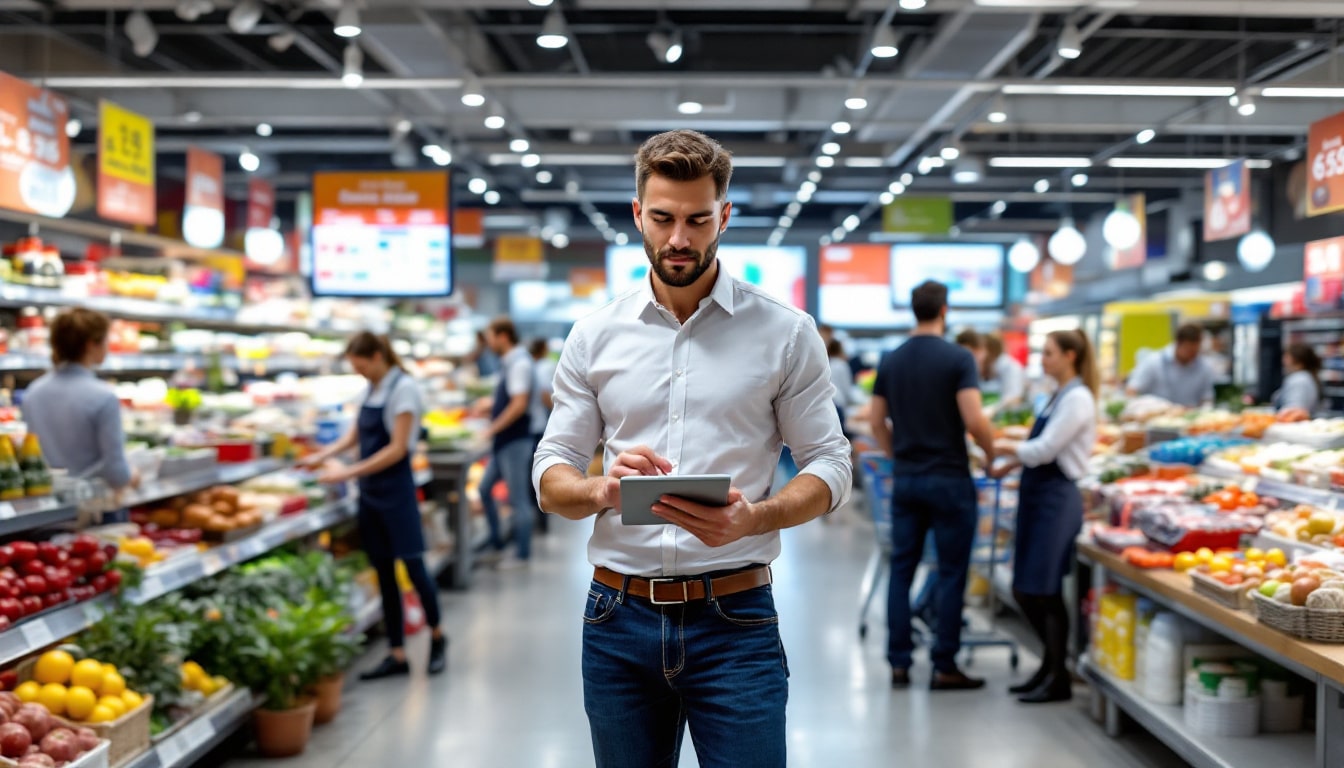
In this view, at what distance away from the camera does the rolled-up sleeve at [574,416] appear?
2477 millimetres

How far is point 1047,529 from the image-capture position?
593cm

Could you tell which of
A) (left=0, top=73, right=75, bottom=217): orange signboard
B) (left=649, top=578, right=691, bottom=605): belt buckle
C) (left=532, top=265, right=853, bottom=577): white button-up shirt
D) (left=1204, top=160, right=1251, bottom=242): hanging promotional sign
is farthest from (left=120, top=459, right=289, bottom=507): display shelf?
(left=1204, top=160, right=1251, bottom=242): hanging promotional sign

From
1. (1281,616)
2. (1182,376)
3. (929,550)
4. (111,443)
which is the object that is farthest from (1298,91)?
(111,443)

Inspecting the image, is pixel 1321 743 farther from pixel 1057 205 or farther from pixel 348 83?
pixel 1057 205

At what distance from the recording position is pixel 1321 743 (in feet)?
12.2

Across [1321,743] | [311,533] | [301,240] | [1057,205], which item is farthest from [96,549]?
[1057,205]

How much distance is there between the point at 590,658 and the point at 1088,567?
181 inches

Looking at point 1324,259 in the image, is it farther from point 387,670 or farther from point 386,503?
point 387,670

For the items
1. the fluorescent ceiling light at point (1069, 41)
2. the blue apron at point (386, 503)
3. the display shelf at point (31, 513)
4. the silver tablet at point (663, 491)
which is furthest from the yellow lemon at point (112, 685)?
the fluorescent ceiling light at point (1069, 41)

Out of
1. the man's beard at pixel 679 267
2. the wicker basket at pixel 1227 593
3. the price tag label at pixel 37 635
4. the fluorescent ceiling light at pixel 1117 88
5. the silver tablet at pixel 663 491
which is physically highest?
the fluorescent ceiling light at pixel 1117 88

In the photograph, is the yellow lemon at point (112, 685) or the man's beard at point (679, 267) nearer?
the man's beard at point (679, 267)

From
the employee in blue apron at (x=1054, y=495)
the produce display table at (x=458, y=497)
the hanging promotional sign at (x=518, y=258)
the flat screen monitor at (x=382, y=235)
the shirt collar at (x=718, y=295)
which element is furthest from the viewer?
the hanging promotional sign at (x=518, y=258)

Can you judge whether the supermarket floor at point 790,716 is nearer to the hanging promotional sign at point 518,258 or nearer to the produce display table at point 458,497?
the produce display table at point 458,497

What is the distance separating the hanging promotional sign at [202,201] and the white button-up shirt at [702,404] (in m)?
9.89
